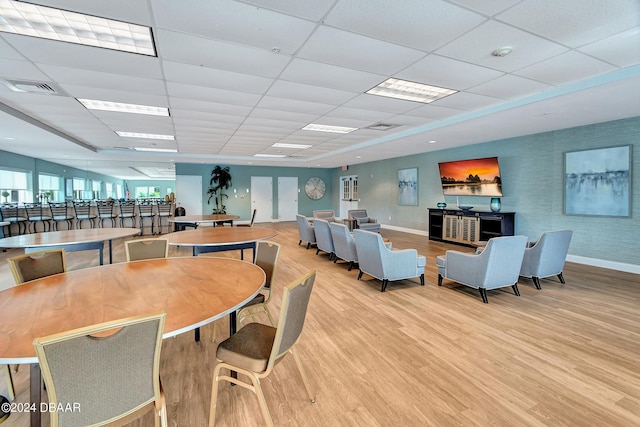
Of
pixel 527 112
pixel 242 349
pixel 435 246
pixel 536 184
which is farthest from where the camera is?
pixel 435 246

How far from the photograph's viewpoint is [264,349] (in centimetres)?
167

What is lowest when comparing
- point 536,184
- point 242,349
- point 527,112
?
point 242,349

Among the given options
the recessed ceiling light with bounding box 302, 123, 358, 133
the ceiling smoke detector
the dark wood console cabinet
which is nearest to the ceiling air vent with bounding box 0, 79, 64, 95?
the recessed ceiling light with bounding box 302, 123, 358, 133

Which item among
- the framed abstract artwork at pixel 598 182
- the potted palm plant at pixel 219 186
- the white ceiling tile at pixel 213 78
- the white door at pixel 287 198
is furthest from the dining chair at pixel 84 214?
the framed abstract artwork at pixel 598 182

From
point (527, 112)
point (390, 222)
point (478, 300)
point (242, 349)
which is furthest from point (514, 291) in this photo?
point (390, 222)

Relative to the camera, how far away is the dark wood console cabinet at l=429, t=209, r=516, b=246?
6258 millimetres

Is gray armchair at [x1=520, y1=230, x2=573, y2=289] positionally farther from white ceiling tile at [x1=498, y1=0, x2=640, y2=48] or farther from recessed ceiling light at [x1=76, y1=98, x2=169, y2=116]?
recessed ceiling light at [x1=76, y1=98, x2=169, y2=116]

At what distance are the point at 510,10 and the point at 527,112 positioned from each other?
2821 mm

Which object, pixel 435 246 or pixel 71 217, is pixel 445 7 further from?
pixel 71 217

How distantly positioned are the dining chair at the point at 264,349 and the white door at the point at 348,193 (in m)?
10.8

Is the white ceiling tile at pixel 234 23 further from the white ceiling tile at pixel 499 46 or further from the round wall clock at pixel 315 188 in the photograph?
the round wall clock at pixel 315 188

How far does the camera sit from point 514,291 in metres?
3.83

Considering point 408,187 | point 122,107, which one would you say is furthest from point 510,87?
point 408,187

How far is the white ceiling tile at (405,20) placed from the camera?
208 cm
